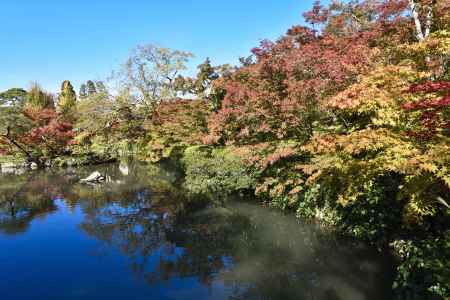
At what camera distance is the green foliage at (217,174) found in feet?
43.1

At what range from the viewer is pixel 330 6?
14977mm

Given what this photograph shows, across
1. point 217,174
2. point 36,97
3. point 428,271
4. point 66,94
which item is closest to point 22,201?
point 217,174

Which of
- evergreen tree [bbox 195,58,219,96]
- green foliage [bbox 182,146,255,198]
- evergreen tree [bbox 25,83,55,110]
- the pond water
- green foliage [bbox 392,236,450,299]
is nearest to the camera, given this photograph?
green foliage [bbox 392,236,450,299]

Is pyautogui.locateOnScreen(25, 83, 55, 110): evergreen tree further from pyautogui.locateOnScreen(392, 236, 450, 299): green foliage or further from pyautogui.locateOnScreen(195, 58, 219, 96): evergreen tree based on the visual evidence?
pyautogui.locateOnScreen(392, 236, 450, 299): green foliage

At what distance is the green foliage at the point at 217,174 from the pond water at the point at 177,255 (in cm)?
99

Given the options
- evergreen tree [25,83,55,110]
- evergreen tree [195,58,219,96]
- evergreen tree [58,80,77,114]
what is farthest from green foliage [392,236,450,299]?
evergreen tree [58,80,77,114]

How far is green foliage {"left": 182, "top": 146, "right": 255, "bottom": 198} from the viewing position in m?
13.1

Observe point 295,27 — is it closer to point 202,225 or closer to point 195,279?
point 202,225

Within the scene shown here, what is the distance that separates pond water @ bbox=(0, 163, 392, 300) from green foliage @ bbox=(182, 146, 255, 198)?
3.26 ft

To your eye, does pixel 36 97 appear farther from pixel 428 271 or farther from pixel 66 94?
pixel 428 271

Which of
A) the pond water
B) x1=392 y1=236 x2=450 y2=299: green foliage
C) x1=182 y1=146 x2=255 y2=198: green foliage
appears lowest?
the pond water

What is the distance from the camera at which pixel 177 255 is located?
8.38 metres

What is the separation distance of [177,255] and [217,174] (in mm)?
6234

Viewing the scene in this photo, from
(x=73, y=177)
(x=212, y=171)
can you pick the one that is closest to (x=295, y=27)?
(x=212, y=171)
